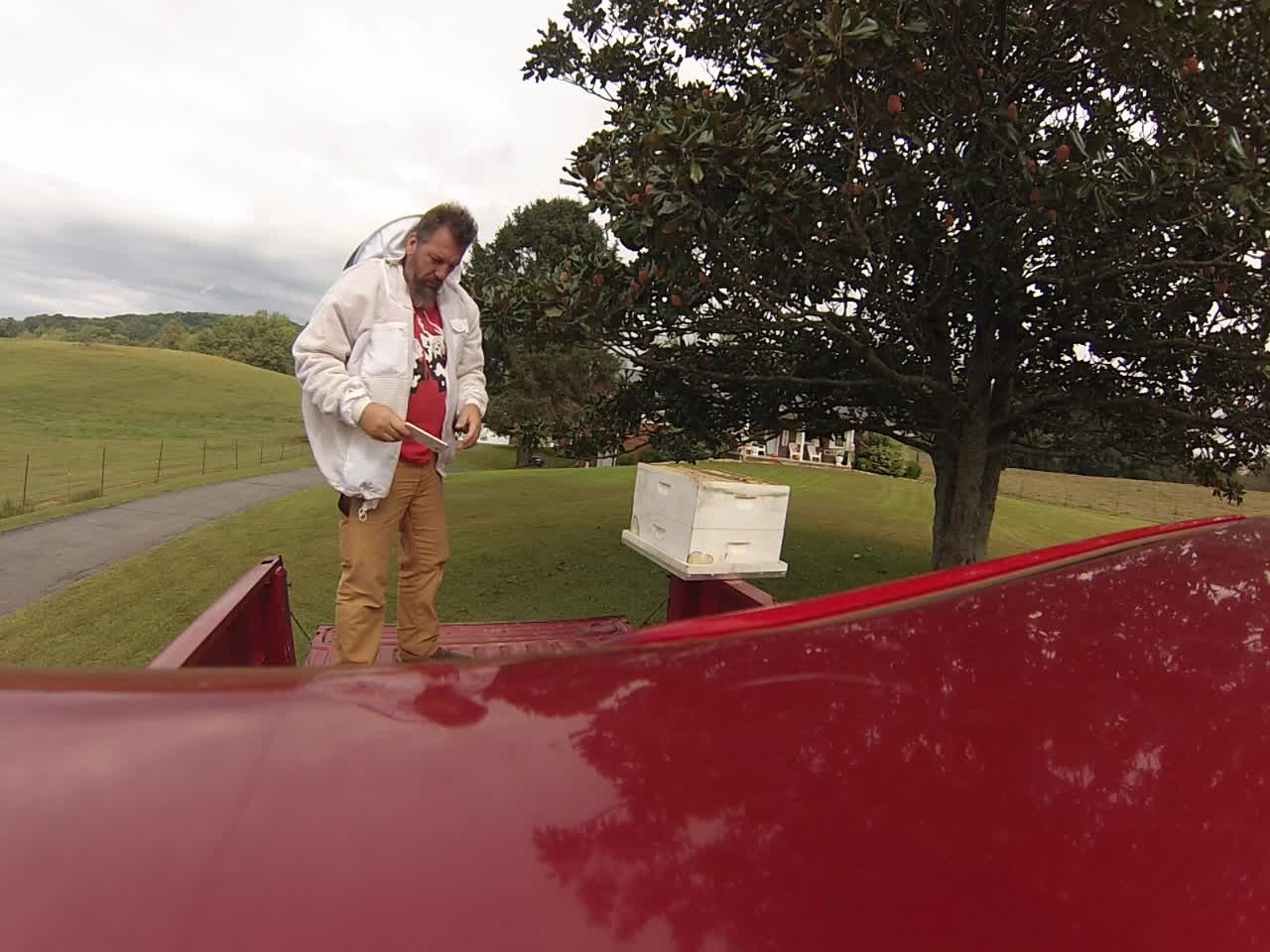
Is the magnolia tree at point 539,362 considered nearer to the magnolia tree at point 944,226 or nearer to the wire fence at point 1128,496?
the wire fence at point 1128,496

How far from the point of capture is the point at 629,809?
573mm

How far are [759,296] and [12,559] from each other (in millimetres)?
9769

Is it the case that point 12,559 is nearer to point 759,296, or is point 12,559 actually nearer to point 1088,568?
point 759,296

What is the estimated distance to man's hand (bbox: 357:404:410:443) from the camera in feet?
7.00

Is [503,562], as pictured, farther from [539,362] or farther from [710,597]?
[539,362]

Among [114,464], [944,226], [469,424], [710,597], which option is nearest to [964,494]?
[944,226]

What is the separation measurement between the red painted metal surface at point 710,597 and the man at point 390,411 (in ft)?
3.18

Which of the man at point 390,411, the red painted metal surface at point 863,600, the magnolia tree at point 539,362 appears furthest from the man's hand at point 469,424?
the magnolia tree at point 539,362

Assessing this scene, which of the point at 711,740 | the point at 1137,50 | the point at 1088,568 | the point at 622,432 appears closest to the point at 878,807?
the point at 711,740

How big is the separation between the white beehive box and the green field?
40.6ft

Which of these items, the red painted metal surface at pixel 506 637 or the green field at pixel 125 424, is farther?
the green field at pixel 125 424

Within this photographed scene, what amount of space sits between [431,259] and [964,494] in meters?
4.60

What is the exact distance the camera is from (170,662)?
1520 mm

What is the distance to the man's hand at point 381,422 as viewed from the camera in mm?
2134
